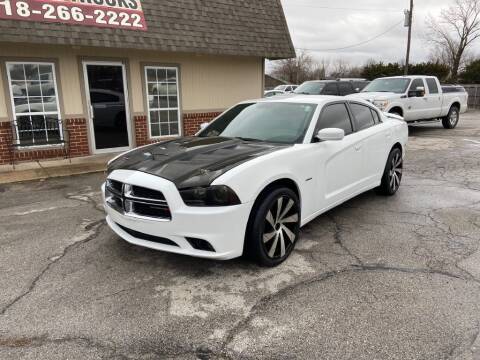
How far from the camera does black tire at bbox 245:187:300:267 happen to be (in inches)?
140

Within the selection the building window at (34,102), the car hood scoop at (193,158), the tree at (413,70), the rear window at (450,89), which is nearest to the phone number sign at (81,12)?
the building window at (34,102)

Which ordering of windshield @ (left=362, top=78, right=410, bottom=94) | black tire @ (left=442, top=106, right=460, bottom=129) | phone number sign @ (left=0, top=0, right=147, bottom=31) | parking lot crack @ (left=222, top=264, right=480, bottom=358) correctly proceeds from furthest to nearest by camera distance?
black tire @ (left=442, top=106, right=460, bottom=129) → windshield @ (left=362, top=78, right=410, bottom=94) → phone number sign @ (left=0, top=0, right=147, bottom=31) → parking lot crack @ (left=222, top=264, right=480, bottom=358)

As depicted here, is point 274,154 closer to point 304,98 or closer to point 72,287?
point 304,98

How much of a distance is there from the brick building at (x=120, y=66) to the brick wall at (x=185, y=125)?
0.09ft

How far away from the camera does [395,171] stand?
626 cm

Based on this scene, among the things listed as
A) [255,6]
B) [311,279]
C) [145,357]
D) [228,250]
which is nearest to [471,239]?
[311,279]

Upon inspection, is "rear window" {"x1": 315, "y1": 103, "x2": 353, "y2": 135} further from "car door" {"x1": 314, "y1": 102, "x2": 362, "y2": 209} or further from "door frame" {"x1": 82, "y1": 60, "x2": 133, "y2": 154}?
"door frame" {"x1": 82, "y1": 60, "x2": 133, "y2": 154}

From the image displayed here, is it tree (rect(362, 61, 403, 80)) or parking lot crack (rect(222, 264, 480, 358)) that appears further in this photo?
tree (rect(362, 61, 403, 80))

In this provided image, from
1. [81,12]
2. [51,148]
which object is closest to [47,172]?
[51,148]

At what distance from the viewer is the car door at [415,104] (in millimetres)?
12758

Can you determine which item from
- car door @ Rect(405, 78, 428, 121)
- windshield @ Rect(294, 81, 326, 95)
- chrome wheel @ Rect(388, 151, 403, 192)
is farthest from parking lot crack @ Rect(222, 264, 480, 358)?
windshield @ Rect(294, 81, 326, 95)

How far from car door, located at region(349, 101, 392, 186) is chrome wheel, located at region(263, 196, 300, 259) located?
65.3 inches

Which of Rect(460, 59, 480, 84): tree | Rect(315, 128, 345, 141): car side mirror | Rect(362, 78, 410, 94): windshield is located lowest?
Rect(315, 128, 345, 141): car side mirror

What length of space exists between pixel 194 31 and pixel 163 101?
6.51ft
